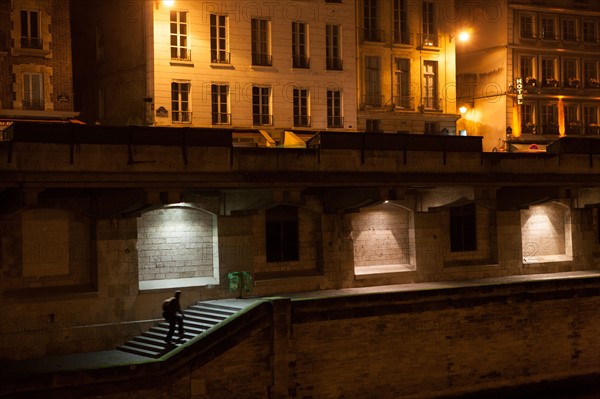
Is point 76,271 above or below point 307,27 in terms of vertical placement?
below

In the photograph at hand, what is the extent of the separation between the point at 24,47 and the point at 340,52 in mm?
14000

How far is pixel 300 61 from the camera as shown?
4516cm

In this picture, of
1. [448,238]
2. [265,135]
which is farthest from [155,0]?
[448,238]

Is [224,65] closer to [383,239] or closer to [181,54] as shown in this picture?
[181,54]

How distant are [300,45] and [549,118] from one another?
18612 millimetres

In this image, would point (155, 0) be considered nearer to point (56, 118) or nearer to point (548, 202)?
point (56, 118)

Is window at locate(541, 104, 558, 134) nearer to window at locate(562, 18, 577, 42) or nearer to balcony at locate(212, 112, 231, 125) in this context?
window at locate(562, 18, 577, 42)

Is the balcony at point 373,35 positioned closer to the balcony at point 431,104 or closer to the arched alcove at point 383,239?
the balcony at point 431,104

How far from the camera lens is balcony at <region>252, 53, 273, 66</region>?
1725 inches

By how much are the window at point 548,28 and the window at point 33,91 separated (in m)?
28.7

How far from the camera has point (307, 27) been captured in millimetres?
45344

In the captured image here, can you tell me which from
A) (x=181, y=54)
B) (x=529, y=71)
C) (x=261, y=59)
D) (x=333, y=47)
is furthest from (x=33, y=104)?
(x=529, y=71)

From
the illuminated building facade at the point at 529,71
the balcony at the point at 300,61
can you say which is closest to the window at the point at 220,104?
the balcony at the point at 300,61

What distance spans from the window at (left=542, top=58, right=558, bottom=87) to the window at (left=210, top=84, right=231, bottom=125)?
854 inches
